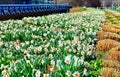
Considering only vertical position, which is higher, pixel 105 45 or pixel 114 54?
pixel 114 54

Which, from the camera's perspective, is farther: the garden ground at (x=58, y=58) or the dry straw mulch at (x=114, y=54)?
the dry straw mulch at (x=114, y=54)

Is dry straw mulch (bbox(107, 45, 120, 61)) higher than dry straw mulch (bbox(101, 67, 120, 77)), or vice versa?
dry straw mulch (bbox(101, 67, 120, 77))

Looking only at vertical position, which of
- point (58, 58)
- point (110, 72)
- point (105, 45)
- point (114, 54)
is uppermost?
point (58, 58)

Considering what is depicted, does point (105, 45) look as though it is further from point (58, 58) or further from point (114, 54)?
point (58, 58)

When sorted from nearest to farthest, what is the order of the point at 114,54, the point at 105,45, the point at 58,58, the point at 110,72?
1. the point at 110,72
2. the point at 58,58
3. the point at 114,54
4. the point at 105,45

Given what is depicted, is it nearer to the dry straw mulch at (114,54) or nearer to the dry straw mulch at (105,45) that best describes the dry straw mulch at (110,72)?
the dry straw mulch at (114,54)

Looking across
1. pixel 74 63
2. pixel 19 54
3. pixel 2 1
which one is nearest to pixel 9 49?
pixel 19 54

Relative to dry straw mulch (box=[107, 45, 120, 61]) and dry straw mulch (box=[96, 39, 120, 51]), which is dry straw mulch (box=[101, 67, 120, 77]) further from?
dry straw mulch (box=[96, 39, 120, 51])

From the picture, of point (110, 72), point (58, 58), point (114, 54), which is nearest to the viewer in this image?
point (110, 72)

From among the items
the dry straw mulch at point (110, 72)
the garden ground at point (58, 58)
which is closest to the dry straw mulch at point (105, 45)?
the garden ground at point (58, 58)

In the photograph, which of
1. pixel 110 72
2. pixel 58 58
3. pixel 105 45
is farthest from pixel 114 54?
pixel 110 72

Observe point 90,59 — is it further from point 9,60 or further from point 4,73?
point 4,73

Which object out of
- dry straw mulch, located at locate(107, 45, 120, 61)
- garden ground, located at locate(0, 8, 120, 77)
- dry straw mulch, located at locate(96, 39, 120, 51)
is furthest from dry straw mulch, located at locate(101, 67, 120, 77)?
dry straw mulch, located at locate(96, 39, 120, 51)

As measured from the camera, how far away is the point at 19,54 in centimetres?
983
